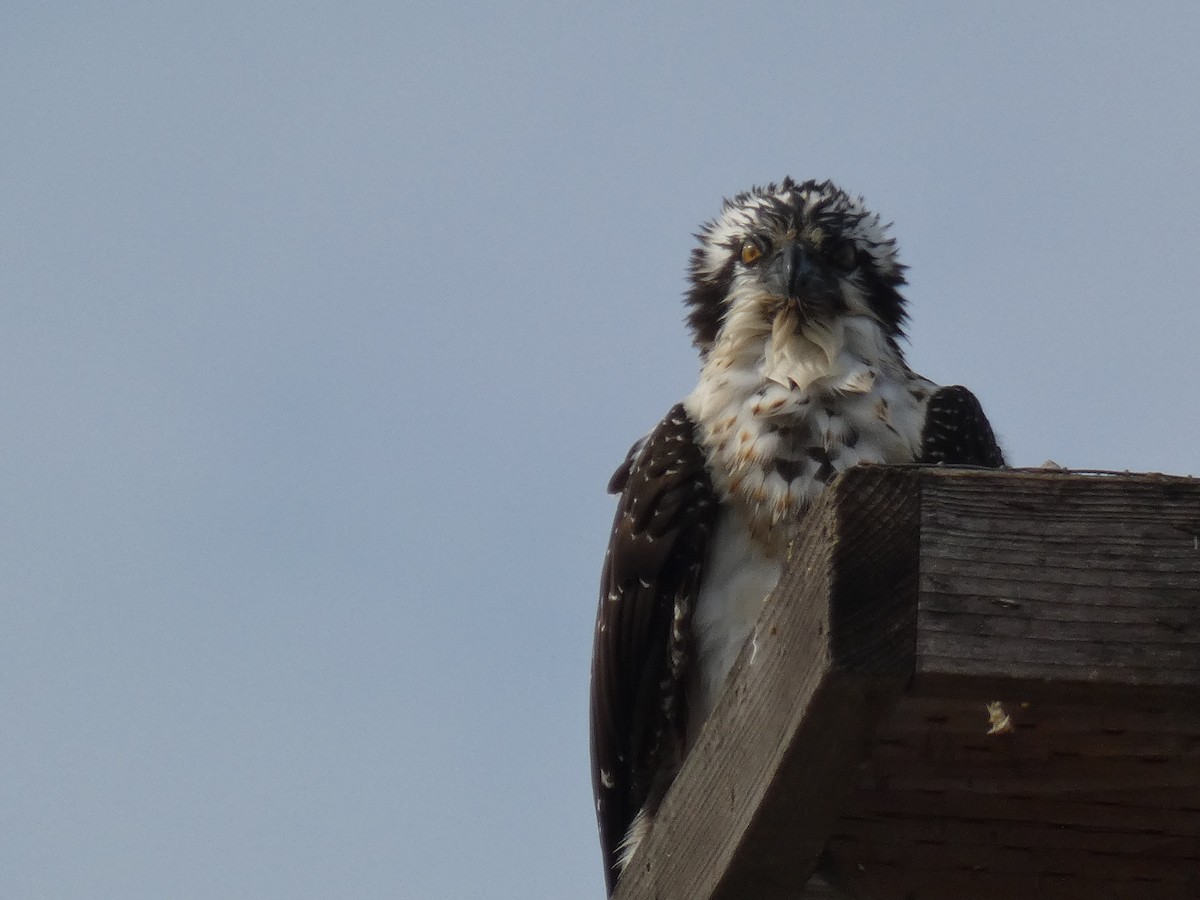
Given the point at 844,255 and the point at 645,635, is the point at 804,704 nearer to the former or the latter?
the point at 645,635

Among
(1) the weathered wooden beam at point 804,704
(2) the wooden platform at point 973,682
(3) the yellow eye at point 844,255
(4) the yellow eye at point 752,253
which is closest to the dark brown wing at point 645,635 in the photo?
(4) the yellow eye at point 752,253

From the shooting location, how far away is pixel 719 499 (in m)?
4.84

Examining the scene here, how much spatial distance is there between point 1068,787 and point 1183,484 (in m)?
0.48

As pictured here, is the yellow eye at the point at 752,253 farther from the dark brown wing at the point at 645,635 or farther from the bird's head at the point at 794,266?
the dark brown wing at the point at 645,635

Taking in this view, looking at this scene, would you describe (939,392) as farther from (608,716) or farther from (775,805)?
(775,805)

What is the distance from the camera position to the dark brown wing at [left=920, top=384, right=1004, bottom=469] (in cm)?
502

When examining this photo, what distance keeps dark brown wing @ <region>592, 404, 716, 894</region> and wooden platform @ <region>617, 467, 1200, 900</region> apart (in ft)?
6.85

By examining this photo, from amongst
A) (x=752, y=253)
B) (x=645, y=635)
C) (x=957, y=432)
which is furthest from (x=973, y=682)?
(x=752, y=253)

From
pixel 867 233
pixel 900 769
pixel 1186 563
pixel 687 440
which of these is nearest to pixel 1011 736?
pixel 900 769

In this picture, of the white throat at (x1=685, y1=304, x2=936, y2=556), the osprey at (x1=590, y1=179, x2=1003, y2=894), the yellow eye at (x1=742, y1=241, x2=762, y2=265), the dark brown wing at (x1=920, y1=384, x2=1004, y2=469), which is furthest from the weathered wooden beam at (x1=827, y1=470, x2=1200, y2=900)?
the yellow eye at (x1=742, y1=241, x2=762, y2=265)

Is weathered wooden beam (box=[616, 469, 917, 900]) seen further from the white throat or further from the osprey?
the white throat

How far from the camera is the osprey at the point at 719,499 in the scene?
470 cm

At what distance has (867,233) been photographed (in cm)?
605

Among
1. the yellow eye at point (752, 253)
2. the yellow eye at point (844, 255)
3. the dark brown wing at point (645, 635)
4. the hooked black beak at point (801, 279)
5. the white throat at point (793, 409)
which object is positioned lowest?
the dark brown wing at point (645, 635)
